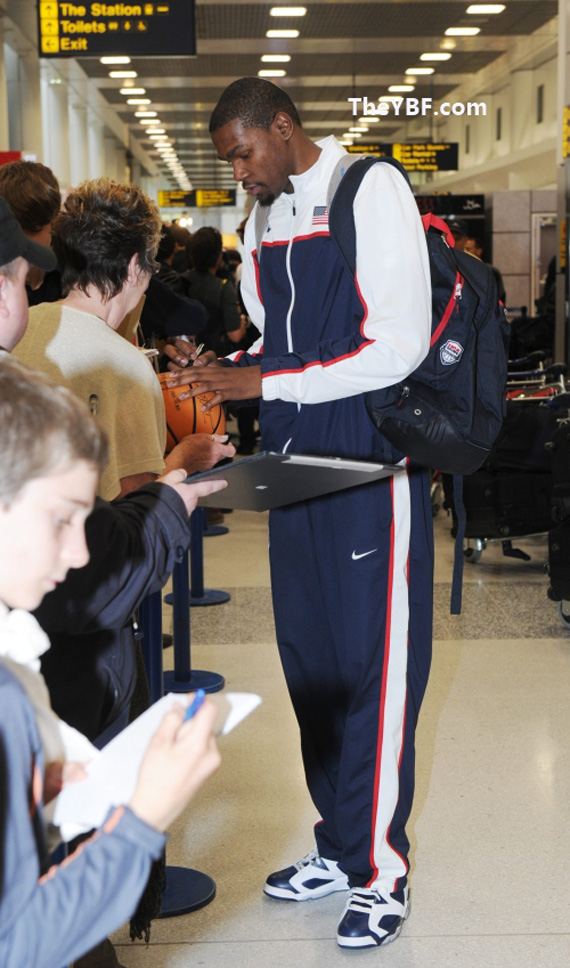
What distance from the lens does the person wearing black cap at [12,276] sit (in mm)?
1295

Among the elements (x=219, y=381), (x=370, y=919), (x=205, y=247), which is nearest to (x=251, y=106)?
(x=219, y=381)

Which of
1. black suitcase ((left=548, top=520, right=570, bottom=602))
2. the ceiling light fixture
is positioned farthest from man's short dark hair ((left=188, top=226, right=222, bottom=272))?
the ceiling light fixture

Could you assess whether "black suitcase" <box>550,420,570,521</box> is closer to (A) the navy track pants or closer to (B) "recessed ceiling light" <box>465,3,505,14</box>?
(A) the navy track pants

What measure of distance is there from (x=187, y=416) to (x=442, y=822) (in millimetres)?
1270

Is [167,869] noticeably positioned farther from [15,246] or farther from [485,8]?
[485,8]

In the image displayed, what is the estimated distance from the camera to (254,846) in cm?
264

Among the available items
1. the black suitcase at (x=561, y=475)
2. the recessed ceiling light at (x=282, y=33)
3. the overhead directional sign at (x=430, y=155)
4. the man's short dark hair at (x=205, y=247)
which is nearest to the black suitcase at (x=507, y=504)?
the black suitcase at (x=561, y=475)

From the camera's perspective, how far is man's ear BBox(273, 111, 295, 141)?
2.10m

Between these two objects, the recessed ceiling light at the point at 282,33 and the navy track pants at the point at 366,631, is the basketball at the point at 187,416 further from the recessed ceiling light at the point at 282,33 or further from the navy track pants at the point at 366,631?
the recessed ceiling light at the point at 282,33

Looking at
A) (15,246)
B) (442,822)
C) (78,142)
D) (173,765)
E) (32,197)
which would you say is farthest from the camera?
(78,142)

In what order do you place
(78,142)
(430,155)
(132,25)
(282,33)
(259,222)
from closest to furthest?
1. (259,222)
2. (132,25)
3. (282,33)
4. (430,155)
5. (78,142)

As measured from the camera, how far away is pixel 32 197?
2883 millimetres

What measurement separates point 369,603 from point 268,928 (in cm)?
76

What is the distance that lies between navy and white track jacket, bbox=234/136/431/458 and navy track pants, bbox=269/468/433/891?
0.15 meters
